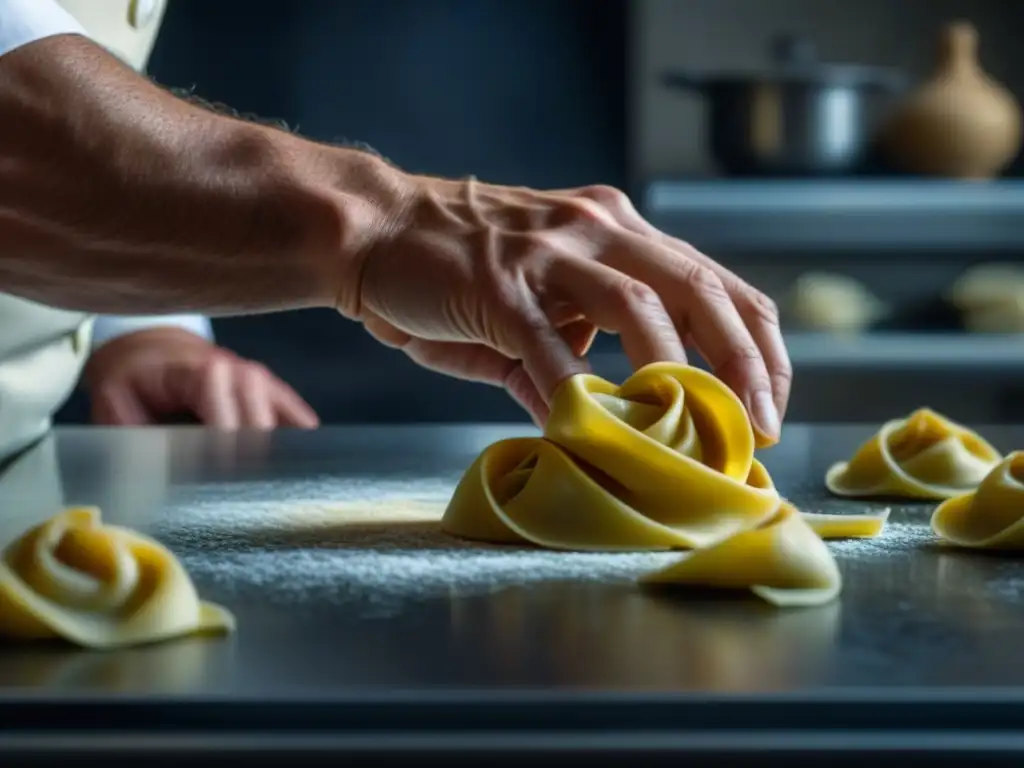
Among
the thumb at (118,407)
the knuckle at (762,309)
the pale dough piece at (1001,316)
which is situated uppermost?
the knuckle at (762,309)

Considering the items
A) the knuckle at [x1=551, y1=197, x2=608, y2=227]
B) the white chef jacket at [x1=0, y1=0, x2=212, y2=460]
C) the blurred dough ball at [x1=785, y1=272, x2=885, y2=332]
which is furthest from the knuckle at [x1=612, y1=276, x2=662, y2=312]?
the blurred dough ball at [x1=785, y1=272, x2=885, y2=332]

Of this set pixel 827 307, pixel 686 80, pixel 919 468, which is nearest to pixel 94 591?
pixel 919 468

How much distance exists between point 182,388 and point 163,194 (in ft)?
2.51

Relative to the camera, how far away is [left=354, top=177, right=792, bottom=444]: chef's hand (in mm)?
1072

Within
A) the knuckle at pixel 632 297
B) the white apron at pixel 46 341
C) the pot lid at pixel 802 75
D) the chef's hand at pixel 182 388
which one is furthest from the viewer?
the pot lid at pixel 802 75

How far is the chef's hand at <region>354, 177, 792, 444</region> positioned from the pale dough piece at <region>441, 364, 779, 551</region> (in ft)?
0.20

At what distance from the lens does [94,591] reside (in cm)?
72

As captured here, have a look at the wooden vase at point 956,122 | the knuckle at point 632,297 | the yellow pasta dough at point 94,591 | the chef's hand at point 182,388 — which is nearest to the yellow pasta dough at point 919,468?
the knuckle at point 632,297

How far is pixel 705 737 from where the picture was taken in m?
0.59

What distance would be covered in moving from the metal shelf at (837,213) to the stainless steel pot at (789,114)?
6cm

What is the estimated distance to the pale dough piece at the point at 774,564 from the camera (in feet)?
2.64

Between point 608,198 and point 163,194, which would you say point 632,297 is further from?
point 163,194

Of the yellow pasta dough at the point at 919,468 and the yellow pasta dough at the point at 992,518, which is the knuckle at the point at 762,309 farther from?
the yellow pasta dough at the point at 992,518

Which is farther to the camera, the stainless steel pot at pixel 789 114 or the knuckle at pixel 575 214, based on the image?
the stainless steel pot at pixel 789 114
